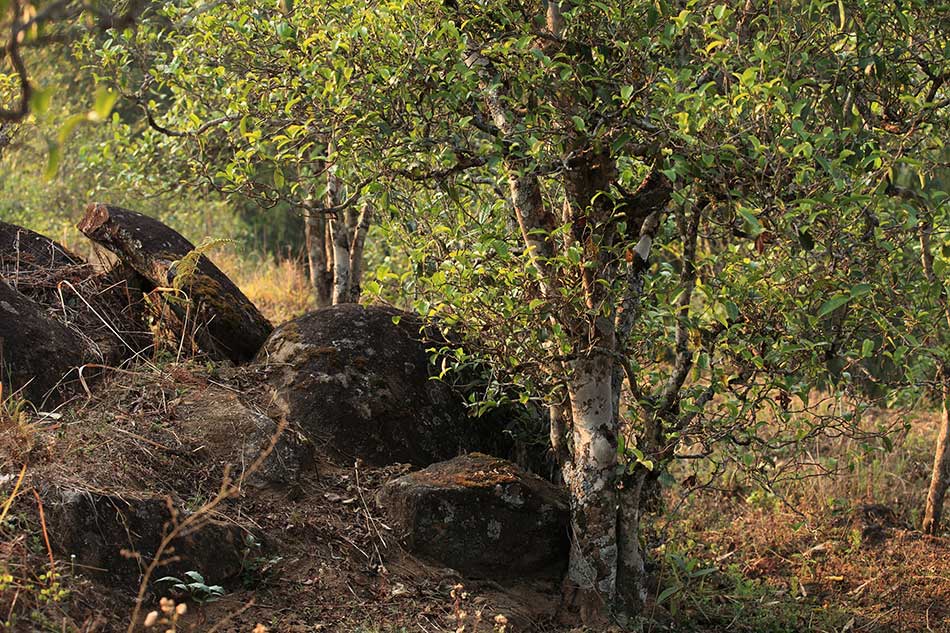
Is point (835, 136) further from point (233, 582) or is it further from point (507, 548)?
point (233, 582)

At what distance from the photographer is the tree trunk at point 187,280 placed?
6.54m

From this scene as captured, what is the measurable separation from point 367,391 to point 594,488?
1623mm

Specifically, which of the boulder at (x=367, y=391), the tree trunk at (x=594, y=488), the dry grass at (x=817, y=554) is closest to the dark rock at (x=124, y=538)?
the boulder at (x=367, y=391)

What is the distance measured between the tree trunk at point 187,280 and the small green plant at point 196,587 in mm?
2295

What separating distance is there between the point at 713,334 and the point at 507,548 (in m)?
1.67

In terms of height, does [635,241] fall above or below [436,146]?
below

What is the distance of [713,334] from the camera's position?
204 inches

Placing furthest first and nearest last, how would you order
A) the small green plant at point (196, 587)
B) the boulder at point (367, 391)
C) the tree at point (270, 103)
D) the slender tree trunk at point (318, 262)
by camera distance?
the slender tree trunk at point (318, 262), the boulder at point (367, 391), the tree at point (270, 103), the small green plant at point (196, 587)

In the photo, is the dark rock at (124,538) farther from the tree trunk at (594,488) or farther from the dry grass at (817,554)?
the dry grass at (817,554)

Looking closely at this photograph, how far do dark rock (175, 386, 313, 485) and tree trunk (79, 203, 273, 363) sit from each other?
0.88 meters

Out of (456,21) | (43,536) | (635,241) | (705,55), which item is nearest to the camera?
(43,536)

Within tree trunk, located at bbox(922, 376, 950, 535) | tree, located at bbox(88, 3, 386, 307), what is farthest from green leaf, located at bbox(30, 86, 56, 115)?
tree trunk, located at bbox(922, 376, 950, 535)

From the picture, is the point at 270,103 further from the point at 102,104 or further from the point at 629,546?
the point at 102,104

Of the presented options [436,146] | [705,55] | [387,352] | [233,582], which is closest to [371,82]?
[436,146]
